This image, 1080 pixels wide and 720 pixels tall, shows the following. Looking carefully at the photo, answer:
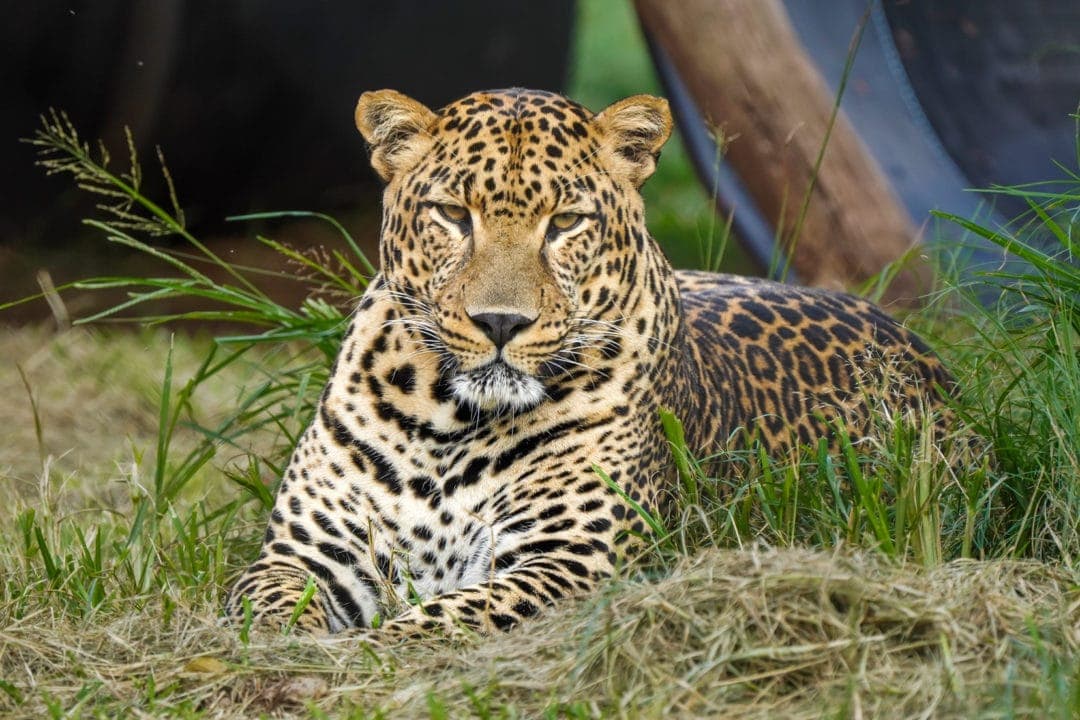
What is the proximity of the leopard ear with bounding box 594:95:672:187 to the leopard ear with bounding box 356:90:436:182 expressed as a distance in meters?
0.55

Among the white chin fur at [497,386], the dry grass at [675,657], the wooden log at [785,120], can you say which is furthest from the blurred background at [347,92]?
the dry grass at [675,657]

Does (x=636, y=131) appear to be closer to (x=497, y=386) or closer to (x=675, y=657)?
(x=497, y=386)

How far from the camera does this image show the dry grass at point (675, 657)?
4.03 m

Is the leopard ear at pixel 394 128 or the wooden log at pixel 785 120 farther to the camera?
the wooden log at pixel 785 120

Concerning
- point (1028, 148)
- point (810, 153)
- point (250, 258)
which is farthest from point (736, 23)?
point (250, 258)

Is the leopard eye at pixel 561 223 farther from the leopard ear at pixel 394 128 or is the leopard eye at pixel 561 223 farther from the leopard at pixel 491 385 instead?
the leopard ear at pixel 394 128

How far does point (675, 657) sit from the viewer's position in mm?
4172

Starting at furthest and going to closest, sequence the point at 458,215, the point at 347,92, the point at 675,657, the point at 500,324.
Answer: the point at 347,92 < the point at 458,215 < the point at 500,324 < the point at 675,657

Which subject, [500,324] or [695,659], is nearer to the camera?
[695,659]

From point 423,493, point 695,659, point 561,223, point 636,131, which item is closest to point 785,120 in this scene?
point 636,131

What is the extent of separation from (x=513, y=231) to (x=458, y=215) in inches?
7.5

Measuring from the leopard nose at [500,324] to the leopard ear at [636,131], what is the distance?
2.48ft

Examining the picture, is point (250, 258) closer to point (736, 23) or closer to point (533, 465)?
point (736, 23)

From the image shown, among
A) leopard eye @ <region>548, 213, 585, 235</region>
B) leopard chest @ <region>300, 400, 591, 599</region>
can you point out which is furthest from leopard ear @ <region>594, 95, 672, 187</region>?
leopard chest @ <region>300, 400, 591, 599</region>
